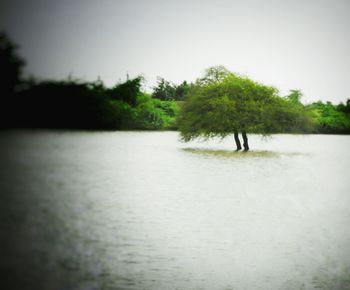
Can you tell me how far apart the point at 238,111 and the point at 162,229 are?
66.5 feet

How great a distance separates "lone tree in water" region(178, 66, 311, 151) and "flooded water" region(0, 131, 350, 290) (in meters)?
11.0

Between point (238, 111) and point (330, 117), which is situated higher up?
point (238, 111)

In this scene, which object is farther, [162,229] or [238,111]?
[238,111]

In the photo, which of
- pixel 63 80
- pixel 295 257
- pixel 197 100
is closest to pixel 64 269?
pixel 63 80

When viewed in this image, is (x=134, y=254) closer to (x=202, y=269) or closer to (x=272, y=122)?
(x=202, y=269)

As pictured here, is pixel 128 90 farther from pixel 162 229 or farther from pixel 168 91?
pixel 168 91

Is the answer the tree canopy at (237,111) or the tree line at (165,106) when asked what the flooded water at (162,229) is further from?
the tree canopy at (237,111)

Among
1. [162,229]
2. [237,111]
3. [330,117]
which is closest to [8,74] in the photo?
[162,229]

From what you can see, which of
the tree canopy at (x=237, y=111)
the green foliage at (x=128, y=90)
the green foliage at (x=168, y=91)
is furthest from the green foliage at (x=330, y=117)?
the green foliage at (x=128, y=90)

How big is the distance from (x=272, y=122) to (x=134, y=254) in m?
22.2

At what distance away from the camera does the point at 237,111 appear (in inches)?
1056

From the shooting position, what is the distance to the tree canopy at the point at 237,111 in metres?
26.3

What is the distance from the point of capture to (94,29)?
685 centimetres

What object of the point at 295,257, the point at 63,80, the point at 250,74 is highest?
the point at 250,74
